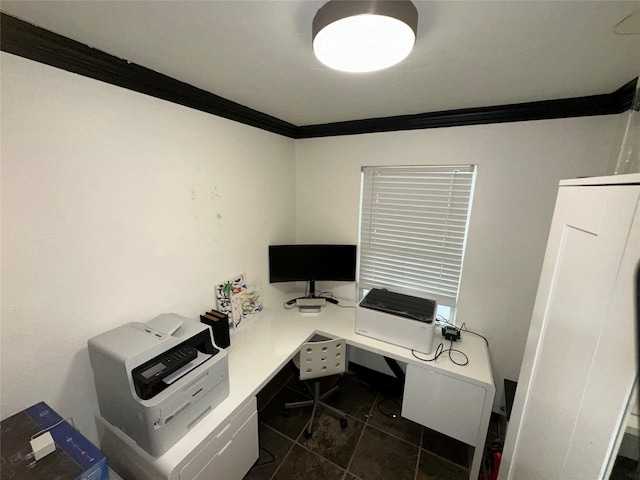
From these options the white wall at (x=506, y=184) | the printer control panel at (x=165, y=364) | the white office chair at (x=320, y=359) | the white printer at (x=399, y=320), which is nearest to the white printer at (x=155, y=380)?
the printer control panel at (x=165, y=364)

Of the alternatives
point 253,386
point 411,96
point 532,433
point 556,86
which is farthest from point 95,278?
point 556,86

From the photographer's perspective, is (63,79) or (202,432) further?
(202,432)

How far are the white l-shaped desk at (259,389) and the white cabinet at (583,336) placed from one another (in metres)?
0.70

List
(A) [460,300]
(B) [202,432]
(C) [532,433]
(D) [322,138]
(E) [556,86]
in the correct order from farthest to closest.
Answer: (D) [322,138]
(A) [460,300]
(E) [556,86]
(B) [202,432]
(C) [532,433]

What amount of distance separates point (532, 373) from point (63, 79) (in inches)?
79.1

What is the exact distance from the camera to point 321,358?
1702 mm

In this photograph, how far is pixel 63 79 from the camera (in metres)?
0.97

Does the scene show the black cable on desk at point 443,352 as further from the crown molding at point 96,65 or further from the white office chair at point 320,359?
the crown molding at point 96,65

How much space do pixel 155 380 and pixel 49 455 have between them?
359mm

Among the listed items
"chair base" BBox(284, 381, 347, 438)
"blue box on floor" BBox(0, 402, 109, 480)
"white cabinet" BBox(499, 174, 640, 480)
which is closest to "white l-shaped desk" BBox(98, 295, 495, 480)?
"blue box on floor" BBox(0, 402, 109, 480)

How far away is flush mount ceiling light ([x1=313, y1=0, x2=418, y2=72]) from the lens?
0.62 m

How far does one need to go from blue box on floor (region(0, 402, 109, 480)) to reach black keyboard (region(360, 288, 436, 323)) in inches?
58.4

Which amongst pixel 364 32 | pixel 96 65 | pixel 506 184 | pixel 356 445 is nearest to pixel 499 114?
pixel 506 184

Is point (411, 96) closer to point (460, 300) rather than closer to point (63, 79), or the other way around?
point (460, 300)
